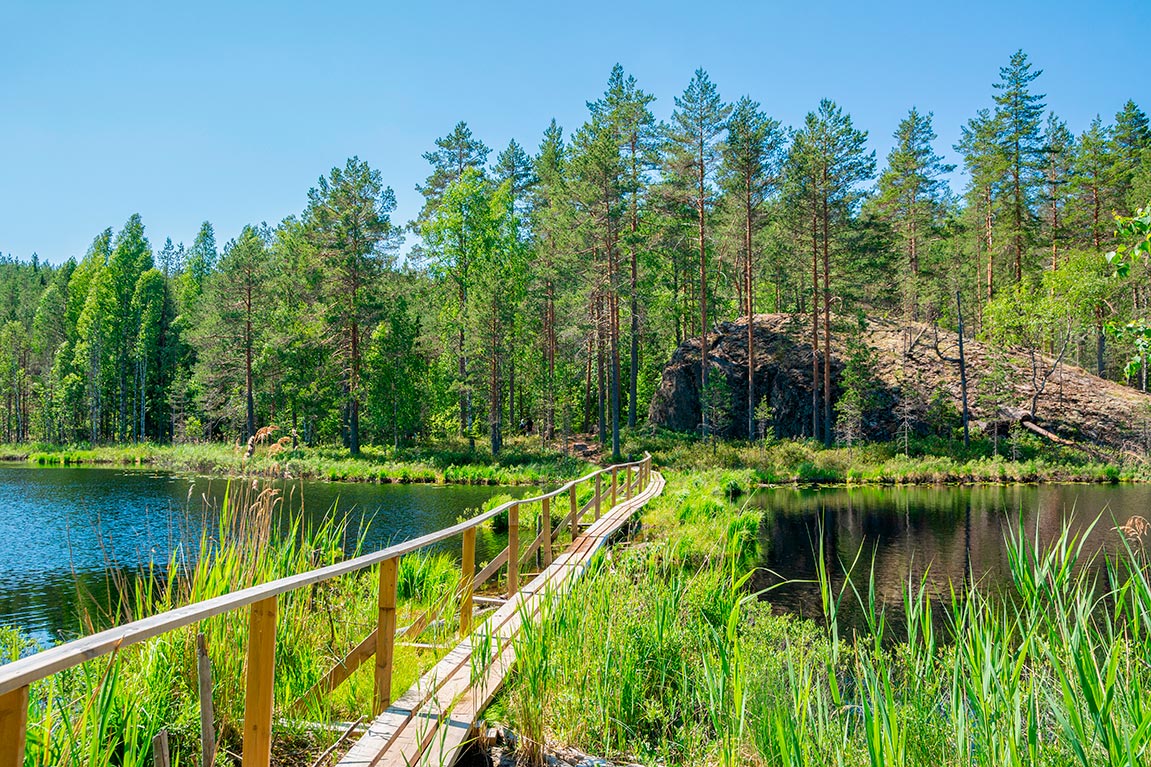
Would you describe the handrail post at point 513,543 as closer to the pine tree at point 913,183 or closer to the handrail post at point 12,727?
the handrail post at point 12,727

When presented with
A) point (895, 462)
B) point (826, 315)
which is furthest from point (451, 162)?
point (895, 462)

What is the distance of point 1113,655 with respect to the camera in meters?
2.19

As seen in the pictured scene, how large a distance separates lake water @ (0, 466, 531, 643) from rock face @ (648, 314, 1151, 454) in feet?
48.2

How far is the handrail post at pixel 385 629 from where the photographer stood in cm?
353

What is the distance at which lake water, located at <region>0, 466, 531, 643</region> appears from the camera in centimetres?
902

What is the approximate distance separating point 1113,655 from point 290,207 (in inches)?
1894

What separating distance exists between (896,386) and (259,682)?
36.0 metres

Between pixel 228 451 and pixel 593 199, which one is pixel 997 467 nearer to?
pixel 593 199

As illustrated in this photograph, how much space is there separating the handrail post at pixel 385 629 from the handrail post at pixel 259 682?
40.9 inches

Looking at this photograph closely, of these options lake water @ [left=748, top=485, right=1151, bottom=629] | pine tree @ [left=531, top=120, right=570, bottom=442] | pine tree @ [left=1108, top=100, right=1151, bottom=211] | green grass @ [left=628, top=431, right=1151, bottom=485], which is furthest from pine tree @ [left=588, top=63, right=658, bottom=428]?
pine tree @ [left=1108, top=100, right=1151, bottom=211]

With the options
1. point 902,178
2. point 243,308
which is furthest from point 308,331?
point 902,178

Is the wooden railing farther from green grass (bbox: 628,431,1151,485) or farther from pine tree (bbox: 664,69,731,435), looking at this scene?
pine tree (bbox: 664,69,731,435)

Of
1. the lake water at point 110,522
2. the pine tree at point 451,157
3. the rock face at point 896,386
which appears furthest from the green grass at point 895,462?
the pine tree at point 451,157

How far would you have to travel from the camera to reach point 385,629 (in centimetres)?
353
